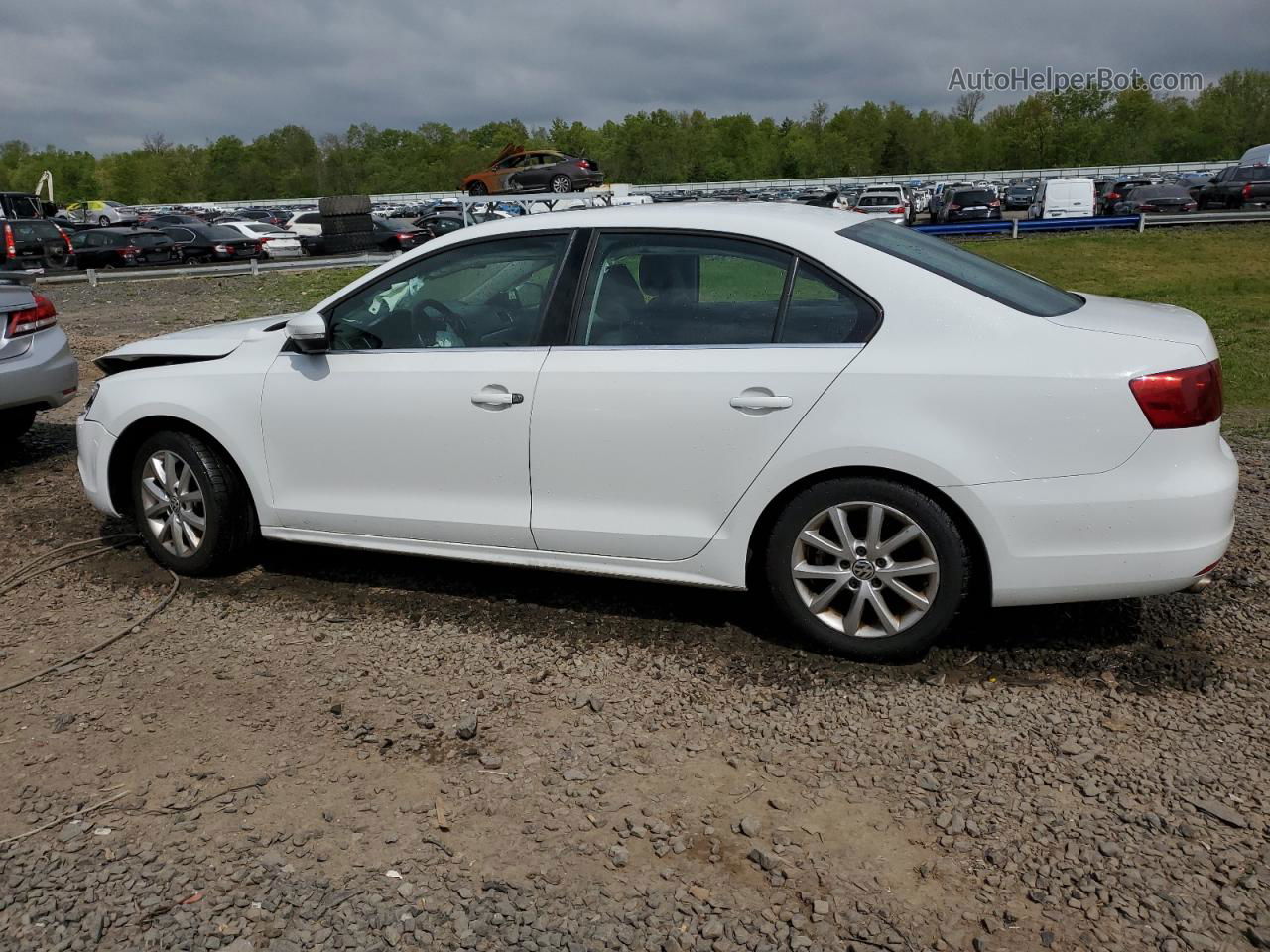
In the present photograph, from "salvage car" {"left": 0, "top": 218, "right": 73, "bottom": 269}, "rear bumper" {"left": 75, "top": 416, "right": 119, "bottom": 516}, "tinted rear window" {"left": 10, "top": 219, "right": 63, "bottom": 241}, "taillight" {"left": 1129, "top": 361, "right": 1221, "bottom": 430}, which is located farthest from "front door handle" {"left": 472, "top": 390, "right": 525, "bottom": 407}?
"tinted rear window" {"left": 10, "top": 219, "right": 63, "bottom": 241}

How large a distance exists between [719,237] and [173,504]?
285 cm

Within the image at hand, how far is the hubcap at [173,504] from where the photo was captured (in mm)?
5148

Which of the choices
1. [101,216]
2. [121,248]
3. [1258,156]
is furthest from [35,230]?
[1258,156]

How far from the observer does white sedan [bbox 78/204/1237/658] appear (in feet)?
12.3

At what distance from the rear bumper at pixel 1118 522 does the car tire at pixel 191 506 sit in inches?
127

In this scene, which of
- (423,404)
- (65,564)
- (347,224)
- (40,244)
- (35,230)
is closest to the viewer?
(423,404)

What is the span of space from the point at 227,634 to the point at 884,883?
2.97 meters

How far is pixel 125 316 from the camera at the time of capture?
17.9 meters

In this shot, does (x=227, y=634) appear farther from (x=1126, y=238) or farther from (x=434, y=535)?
(x=1126, y=238)

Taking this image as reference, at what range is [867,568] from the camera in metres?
3.99

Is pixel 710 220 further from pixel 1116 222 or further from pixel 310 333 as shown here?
pixel 1116 222

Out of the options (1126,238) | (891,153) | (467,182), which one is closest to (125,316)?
(467,182)

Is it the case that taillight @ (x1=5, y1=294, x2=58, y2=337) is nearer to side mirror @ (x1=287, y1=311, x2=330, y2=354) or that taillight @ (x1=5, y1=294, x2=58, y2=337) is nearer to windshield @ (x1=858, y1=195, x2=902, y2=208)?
side mirror @ (x1=287, y1=311, x2=330, y2=354)

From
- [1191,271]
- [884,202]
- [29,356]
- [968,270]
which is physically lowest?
[1191,271]
